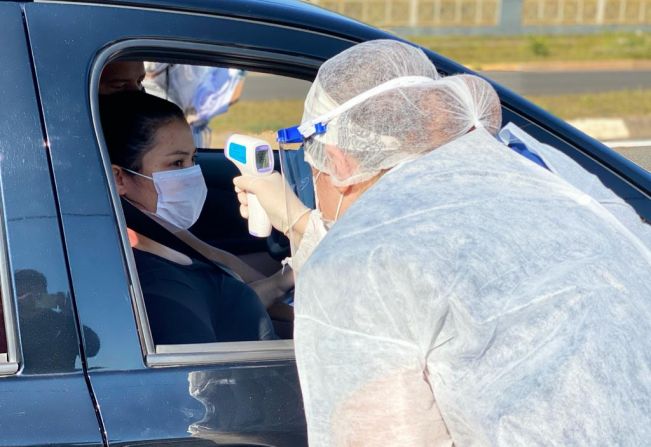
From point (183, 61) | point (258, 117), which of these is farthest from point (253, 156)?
point (258, 117)

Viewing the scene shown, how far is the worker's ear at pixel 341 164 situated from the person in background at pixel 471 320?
17 cm

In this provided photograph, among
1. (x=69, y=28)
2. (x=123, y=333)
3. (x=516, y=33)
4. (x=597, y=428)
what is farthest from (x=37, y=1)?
(x=516, y=33)

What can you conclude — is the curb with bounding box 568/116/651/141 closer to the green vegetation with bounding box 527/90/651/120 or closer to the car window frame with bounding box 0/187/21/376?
the green vegetation with bounding box 527/90/651/120

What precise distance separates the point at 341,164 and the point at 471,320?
17.3 inches

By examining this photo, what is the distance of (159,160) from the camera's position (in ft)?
8.43

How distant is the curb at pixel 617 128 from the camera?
9984 mm

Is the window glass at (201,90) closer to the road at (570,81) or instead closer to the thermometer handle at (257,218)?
the thermometer handle at (257,218)

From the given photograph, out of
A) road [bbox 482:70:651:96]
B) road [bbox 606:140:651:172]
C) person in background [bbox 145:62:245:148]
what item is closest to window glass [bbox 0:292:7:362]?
road [bbox 606:140:651:172]

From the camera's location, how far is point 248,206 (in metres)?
2.37

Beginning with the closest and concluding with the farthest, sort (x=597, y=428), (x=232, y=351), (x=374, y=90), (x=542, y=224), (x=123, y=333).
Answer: (x=597, y=428), (x=542, y=224), (x=374, y=90), (x=123, y=333), (x=232, y=351)

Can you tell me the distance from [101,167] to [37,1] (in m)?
0.33

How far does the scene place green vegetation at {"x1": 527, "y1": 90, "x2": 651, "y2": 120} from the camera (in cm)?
1220

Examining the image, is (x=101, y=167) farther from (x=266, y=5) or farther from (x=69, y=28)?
(x=266, y=5)

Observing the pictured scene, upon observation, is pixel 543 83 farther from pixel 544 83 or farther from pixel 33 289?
pixel 33 289
